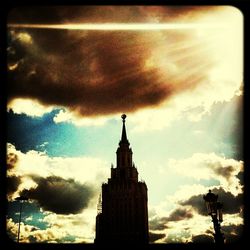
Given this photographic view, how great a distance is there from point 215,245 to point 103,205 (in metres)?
39.7

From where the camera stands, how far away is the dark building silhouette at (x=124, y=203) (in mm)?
40188

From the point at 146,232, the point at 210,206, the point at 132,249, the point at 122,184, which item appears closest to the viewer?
the point at 132,249

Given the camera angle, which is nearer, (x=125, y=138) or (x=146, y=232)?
(x=146, y=232)

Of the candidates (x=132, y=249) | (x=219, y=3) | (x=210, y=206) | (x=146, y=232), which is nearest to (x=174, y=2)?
(x=219, y=3)

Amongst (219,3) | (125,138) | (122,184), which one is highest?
(125,138)

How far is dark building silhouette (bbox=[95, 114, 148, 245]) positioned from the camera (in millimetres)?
40188

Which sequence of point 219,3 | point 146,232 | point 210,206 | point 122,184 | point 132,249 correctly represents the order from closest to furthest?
point 132,249 < point 219,3 < point 210,206 < point 146,232 < point 122,184

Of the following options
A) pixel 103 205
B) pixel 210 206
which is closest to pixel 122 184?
pixel 103 205

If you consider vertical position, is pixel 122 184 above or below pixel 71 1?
above

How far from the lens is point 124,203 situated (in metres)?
43.3

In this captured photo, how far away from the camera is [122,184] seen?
4444 centimetres

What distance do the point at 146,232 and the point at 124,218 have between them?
2748 millimetres

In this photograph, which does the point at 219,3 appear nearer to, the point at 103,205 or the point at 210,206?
the point at 210,206

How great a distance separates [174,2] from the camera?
426 centimetres
